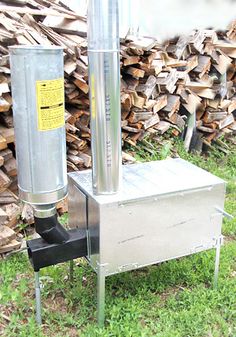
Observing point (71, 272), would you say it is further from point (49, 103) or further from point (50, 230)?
point (49, 103)

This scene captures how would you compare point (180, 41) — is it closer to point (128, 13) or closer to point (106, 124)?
point (128, 13)

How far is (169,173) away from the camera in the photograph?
2369mm

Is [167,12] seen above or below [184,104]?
above

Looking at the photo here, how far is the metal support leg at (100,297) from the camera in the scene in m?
2.05

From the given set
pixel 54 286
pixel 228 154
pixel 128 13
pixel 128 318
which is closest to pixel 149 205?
pixel 128 318

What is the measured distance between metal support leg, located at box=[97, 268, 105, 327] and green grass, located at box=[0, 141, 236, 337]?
53 mm

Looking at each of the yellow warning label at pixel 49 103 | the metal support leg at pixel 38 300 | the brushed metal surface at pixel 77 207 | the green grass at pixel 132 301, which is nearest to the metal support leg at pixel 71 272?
the green grass at pixel 132 301

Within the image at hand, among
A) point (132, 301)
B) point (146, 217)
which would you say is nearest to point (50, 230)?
point (146, 217)

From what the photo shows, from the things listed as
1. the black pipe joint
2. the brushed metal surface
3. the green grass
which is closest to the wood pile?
the green grass

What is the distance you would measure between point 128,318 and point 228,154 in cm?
333

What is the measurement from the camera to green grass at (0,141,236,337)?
2174 mm

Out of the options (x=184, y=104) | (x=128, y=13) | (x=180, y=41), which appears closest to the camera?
(x=128, y=13)

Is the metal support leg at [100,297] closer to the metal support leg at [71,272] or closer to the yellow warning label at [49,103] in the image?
the metal support leg at [71,272]

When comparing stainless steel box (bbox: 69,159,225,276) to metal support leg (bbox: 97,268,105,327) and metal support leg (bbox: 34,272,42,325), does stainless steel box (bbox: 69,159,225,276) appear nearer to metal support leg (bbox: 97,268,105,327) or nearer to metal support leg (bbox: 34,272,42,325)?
metal support leg (bbox: 97,268,105,327)
